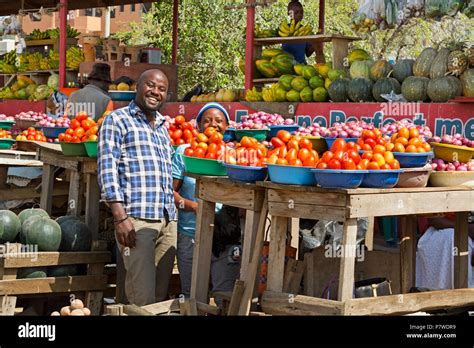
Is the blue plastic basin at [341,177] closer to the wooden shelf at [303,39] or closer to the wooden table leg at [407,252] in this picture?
the wooden table leg at [407,252]

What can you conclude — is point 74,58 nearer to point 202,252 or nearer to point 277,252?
point 202,252

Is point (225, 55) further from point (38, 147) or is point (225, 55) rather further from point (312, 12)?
point (38, 147)

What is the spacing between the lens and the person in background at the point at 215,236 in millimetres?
6559

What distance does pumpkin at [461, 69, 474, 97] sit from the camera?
816 centimetres

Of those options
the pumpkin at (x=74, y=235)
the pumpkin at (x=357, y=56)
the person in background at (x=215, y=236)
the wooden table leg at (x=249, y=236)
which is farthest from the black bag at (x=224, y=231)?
the pumpkin at (x=357, y=56)

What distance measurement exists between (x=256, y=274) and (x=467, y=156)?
5.63 ft

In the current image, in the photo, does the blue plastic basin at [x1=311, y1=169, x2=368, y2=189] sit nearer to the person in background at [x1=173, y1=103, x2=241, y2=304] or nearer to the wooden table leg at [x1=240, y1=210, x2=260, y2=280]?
the wooden table leg at [x1=240, y1=210, x2=260, y2=280]

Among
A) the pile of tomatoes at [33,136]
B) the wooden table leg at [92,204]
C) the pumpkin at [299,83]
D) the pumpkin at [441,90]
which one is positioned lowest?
the wooden table leg at [92,204]

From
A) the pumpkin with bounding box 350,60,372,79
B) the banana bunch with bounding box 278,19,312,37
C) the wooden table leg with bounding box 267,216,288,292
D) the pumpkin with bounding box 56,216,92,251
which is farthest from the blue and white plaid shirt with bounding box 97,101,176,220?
the banana bunch with bounding box 278,19,312,37

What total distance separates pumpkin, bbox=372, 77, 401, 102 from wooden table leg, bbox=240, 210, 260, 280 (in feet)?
12.9

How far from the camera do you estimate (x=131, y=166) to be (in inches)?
233

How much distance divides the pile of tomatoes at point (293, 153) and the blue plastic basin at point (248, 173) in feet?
0.42
